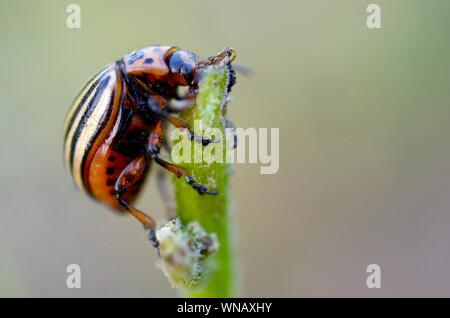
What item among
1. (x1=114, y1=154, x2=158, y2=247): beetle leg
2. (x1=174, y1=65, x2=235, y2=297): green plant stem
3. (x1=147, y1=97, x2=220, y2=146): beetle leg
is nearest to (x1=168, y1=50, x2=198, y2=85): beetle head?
(x1=147, y1=97, x2=220, y2=146): beetle leg

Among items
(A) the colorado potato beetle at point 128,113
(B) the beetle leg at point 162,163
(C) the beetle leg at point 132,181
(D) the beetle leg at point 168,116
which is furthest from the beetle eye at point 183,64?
(C) the beetle leg at point 132,181

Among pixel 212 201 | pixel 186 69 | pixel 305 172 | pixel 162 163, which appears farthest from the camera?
pixel 305 172

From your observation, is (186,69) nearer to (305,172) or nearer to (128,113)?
(128,113)

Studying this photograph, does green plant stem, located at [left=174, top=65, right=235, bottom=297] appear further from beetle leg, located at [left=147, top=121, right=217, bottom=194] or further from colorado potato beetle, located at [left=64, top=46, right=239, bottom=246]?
colorado potato beetle, located at [left=64, top=46, right=239, bottom=246]

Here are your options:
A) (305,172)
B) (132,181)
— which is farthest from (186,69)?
(305,172)

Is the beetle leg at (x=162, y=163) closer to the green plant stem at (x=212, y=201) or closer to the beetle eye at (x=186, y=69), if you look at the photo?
→ the green plant stem at (x=212, y=201)

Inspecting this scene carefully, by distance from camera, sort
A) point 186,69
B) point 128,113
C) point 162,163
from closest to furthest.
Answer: point 162,163, point 186,69, point 128,113

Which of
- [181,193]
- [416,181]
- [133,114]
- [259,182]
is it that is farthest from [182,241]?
[416,181]
